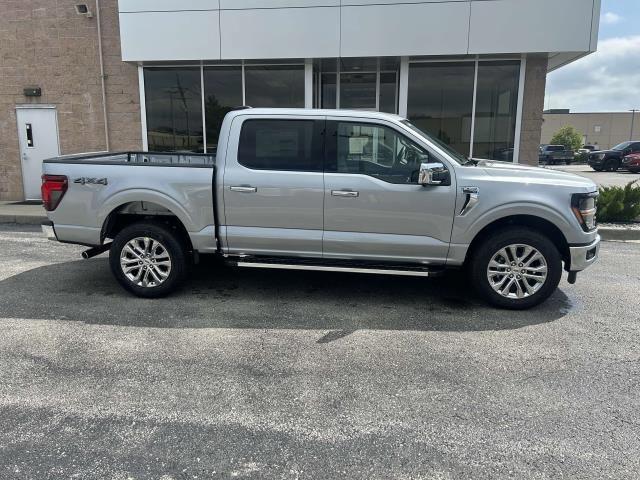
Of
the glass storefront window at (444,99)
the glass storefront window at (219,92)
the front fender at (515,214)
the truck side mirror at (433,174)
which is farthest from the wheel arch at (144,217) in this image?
the glass storefront window at (444,99)

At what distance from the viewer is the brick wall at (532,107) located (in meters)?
10.6

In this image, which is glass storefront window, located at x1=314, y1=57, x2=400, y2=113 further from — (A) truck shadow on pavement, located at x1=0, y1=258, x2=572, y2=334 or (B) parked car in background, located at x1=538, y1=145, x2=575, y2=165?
(B) parked car in background, located at x1=538, y1=145, x2=575, y2=165

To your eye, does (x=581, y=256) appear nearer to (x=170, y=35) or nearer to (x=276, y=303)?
(x=276, y=303)

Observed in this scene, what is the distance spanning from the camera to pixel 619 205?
31.4 ft

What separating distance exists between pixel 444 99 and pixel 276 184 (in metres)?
7.32

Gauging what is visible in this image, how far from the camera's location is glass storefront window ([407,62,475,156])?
1101 centimetres

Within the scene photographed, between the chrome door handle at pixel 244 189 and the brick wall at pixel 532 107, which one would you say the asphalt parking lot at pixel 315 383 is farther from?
the brick wall at pixel 532 107

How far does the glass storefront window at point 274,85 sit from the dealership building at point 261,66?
24 millimetres

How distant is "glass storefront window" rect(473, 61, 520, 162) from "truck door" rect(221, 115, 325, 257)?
711cm

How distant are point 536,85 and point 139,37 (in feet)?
28.5

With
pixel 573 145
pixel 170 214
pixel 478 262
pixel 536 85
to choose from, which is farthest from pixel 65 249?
pixel 573 145

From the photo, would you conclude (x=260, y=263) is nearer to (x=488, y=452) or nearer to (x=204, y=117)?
(x=488, y=452)

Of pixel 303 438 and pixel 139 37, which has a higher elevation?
pixel 139 37

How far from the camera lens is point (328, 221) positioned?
203 inches
